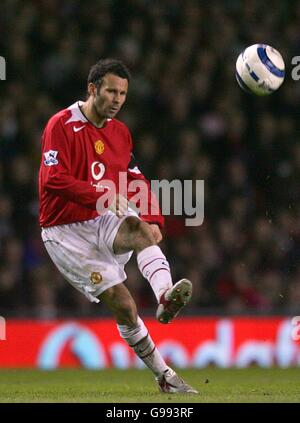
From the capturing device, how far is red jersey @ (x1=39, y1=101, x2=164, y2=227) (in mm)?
7203

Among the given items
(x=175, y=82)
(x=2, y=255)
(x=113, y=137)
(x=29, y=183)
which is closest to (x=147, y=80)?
(x=175, y=82)

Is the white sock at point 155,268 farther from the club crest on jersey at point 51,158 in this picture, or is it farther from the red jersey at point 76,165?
the club crest on jersey at point 51,158

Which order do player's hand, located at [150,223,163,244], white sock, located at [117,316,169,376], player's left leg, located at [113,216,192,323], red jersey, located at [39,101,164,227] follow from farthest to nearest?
white sock, located at [117,316,169,376] < player's hand, located at [150,223,163,244] < red jersey, located at [39,101,164,227] < player's left leg, located at [113,216,192,323]

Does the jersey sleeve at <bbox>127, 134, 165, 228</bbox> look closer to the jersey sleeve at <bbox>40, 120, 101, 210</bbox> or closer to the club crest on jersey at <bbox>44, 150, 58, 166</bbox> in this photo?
the jersey sleeve at <bbox>40, 120, 101, 210</bbox>

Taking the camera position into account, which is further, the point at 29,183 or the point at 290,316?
the point at 29,183

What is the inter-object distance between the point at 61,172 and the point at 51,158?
0.43 ft

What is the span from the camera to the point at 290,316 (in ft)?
40.5

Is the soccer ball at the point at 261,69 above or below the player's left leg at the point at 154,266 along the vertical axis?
above

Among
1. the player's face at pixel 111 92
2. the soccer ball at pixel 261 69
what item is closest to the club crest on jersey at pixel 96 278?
the player's face at pixel 111 92

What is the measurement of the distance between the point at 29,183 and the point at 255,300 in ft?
9.83

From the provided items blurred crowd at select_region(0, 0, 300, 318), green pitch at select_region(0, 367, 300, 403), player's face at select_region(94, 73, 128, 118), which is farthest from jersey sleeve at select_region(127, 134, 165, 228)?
blurred crowd at select_region(0, 0, 300, 318)

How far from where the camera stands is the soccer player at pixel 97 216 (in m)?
7.21

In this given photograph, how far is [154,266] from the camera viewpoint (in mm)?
7012
